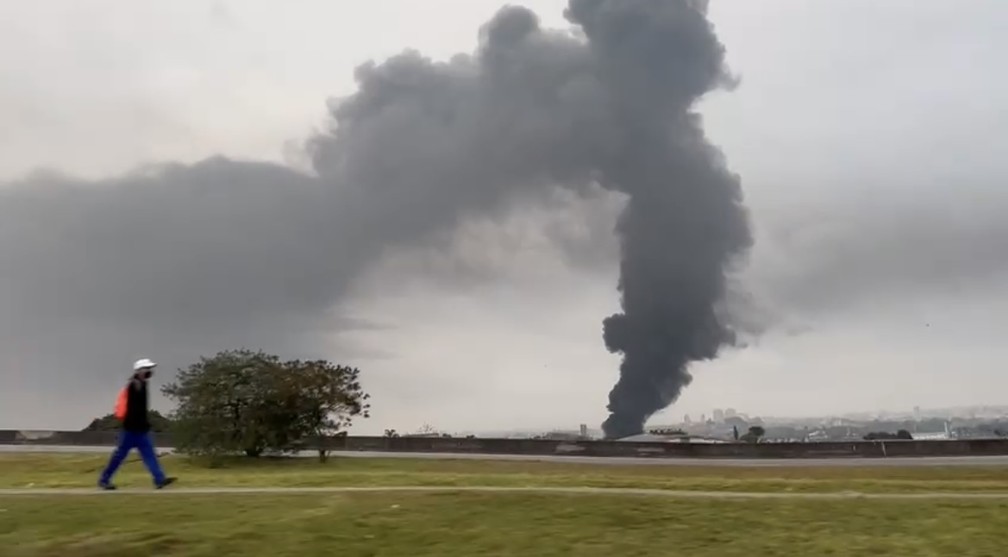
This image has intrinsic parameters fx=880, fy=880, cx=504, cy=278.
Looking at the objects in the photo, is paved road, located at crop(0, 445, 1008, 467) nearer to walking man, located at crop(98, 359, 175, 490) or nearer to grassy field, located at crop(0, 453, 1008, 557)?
grassy field, located at crop(0, 453, 1008, 557)

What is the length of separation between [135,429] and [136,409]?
0.26m

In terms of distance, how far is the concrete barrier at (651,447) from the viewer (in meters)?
29.9

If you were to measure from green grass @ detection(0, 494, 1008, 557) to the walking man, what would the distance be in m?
0.99

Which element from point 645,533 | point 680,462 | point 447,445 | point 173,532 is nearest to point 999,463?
point 680,462

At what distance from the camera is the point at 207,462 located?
25.5 meters

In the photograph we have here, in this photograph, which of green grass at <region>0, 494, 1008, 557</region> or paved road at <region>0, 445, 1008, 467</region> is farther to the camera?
paved road at <region>0, 445, 1008, 467</region>

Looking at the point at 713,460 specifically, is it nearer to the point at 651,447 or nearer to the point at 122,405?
the point at 651,447

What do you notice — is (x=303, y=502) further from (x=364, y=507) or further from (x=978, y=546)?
(x=978, y=546)

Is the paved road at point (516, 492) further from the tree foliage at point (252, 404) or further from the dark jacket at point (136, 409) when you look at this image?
the tree foliage at point (252, 404)

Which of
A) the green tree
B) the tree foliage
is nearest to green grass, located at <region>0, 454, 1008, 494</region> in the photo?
the tree foliage

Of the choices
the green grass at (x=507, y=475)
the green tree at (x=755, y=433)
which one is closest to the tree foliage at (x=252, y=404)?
the green grass at (x=507, y=475)

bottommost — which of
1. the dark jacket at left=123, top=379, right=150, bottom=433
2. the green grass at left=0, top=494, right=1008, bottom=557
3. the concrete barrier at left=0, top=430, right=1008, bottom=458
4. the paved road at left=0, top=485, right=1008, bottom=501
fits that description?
the green grass at left=0, top=494, right=1008, bottom=557

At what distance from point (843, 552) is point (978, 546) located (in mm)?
1417

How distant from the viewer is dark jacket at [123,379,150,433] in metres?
11.6
